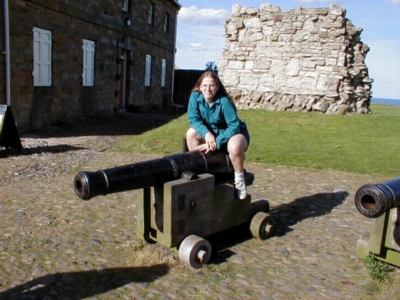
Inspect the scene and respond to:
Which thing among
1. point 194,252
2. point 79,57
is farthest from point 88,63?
point 194,252

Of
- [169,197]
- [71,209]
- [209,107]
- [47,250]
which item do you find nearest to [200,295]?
[169,197]

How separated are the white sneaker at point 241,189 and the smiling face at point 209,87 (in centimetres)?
93

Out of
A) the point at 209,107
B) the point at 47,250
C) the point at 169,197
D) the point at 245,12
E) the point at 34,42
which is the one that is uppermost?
the point at 245,12

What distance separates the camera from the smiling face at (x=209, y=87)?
169 inches

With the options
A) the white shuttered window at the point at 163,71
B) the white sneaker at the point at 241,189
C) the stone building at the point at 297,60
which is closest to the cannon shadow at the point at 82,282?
the white sneaker at the point at 241,189

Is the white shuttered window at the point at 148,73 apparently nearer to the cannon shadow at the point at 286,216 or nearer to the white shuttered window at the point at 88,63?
the white shuttered window at the point at 88,63

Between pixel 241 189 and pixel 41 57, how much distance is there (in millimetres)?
9550

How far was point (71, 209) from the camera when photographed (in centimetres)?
520

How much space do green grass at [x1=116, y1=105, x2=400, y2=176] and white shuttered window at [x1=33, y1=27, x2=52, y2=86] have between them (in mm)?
3670

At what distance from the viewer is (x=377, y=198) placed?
125 inches

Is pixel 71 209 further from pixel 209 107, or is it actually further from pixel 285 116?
pixel 285 116

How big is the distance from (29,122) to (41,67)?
1.62 metres

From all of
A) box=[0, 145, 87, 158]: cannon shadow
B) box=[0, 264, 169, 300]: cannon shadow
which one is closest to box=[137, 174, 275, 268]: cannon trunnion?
box=[0, 264, 169, 300]: cannon shadow

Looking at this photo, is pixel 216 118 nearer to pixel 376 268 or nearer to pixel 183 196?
pixel 183 196
